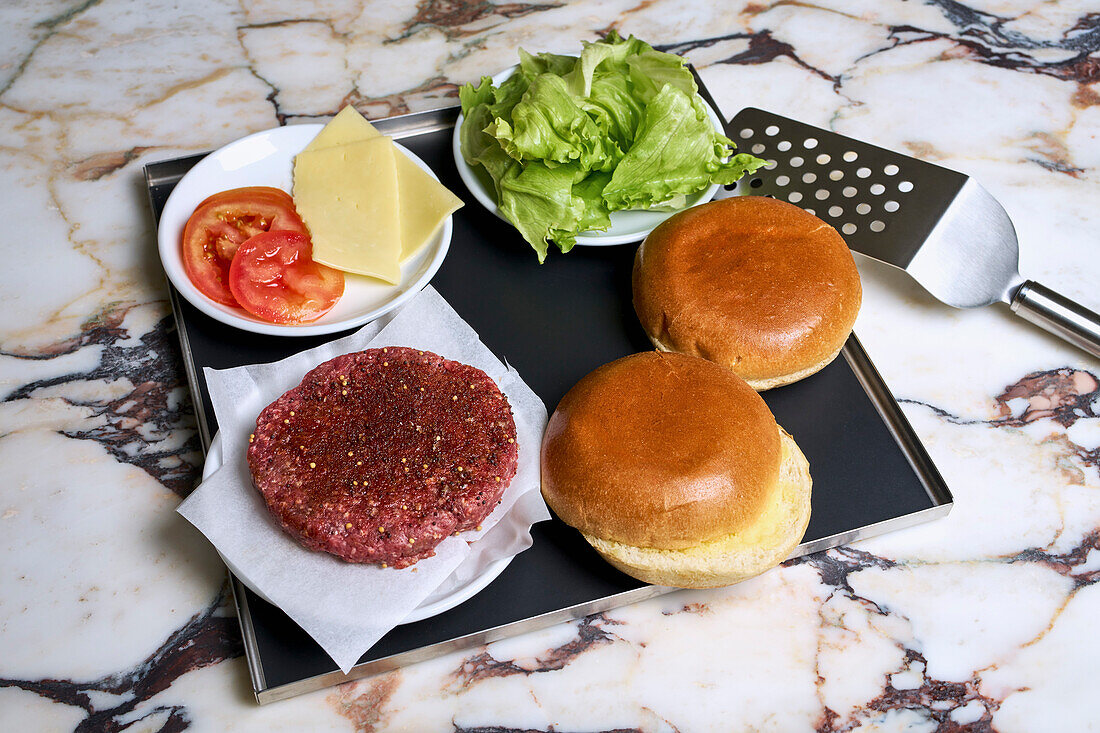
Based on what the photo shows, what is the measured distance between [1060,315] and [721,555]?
146cm

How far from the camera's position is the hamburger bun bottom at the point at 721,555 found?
2.12 metres

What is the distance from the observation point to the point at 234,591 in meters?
2.17

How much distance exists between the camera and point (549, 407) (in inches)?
100

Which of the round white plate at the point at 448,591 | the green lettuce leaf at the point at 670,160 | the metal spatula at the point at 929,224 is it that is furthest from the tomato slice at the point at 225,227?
the metal spatula at the point at 929,224

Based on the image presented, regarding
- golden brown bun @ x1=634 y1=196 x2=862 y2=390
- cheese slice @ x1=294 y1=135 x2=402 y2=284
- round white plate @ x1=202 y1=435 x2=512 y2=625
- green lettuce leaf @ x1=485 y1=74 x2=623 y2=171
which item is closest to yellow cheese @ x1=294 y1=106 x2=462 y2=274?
cheese slice @ x1=294 y1=135 x2=402 y2=284

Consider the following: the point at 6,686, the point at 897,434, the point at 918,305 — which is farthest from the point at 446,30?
the point at 6,686

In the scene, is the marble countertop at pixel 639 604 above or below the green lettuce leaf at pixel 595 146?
below

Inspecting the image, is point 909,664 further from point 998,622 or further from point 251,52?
point 251,52

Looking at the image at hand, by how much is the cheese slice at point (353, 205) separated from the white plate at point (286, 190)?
8cm

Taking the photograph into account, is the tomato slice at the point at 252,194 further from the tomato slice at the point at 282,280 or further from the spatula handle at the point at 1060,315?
the spatula handle at the point at 1060,315

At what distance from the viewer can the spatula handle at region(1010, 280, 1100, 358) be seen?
272cm

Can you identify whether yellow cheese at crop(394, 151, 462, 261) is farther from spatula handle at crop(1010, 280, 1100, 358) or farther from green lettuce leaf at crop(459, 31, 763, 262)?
spatula handle at crop(1010, 280, 1100, 358)

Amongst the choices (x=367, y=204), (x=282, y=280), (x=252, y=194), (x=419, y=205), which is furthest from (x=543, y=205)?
(x=252, y=194)

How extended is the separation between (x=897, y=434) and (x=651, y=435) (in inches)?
32.0
